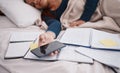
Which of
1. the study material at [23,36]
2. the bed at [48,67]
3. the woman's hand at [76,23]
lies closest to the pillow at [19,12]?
the study material at [23,36]

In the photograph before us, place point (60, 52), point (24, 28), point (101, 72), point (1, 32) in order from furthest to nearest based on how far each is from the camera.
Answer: point (24, 28) → point (1, 32) → point (60, 52) → point (101, 72)

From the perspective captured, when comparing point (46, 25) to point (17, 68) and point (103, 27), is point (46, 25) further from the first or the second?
point (17, 68)

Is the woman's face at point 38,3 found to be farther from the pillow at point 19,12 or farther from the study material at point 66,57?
the study material at point 66,57

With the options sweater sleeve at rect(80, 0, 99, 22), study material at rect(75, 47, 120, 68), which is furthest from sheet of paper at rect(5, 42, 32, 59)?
sweater sleeve at rect(80, 0, 99, 22)

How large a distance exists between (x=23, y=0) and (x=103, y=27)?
0.69 meters

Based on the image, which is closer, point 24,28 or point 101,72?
point 101,72

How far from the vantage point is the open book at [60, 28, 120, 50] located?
110 centimetres

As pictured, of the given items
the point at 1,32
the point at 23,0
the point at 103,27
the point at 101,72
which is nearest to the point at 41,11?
the point at 23,0

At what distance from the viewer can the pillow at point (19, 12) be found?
57.2 inches

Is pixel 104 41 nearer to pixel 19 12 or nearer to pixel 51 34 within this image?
pixel 51 34

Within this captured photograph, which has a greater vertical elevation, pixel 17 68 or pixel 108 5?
pixel 108 5

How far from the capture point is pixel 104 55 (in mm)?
1043

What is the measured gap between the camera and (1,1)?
1.53m

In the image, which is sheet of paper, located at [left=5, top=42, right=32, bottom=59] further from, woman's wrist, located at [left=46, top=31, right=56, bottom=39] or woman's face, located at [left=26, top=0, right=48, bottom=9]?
woman's face, located at [left=26, top=0, right=48, bottom=9]
